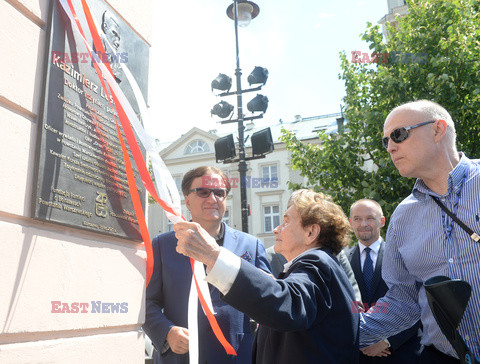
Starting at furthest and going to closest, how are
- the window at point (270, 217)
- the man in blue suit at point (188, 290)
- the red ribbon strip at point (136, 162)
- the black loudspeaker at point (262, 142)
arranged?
the window at point (270, 217), the black loudspeaker at point (262, 142), the man in blue suit at point (188, 290), the red ribbon strip at point (136, 162)

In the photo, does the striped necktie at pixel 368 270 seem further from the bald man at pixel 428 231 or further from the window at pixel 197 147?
the window at pixel 197 147

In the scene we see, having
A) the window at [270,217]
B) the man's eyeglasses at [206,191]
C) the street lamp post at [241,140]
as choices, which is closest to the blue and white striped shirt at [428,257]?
the man's eyeglasses at [206,191]

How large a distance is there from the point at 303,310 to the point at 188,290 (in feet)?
4.00

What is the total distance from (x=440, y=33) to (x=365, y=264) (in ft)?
→ 26.8

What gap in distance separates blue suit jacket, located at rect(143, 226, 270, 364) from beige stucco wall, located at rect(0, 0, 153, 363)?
79cm

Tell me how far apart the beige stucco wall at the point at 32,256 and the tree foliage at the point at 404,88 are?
869cm

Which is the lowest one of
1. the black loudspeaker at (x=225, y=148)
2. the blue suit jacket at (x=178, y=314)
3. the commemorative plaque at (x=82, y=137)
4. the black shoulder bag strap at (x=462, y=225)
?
the blue suit jacket at (x=178, y=314)

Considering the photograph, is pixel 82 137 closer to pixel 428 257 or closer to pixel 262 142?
pixel 428 257

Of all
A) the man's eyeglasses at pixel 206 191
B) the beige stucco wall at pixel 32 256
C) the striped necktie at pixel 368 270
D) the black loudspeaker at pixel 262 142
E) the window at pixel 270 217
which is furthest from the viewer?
the window at pixel 270 217

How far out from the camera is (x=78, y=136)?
77.1 inches

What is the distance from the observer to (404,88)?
10484 mm

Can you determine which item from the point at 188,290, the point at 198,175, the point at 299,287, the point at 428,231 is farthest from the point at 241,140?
the point at 299,287

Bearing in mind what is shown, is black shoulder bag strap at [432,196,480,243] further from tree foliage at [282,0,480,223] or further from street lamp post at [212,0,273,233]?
tree foliage at [282,0,480,223]

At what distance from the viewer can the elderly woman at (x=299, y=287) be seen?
1817 millimetres
